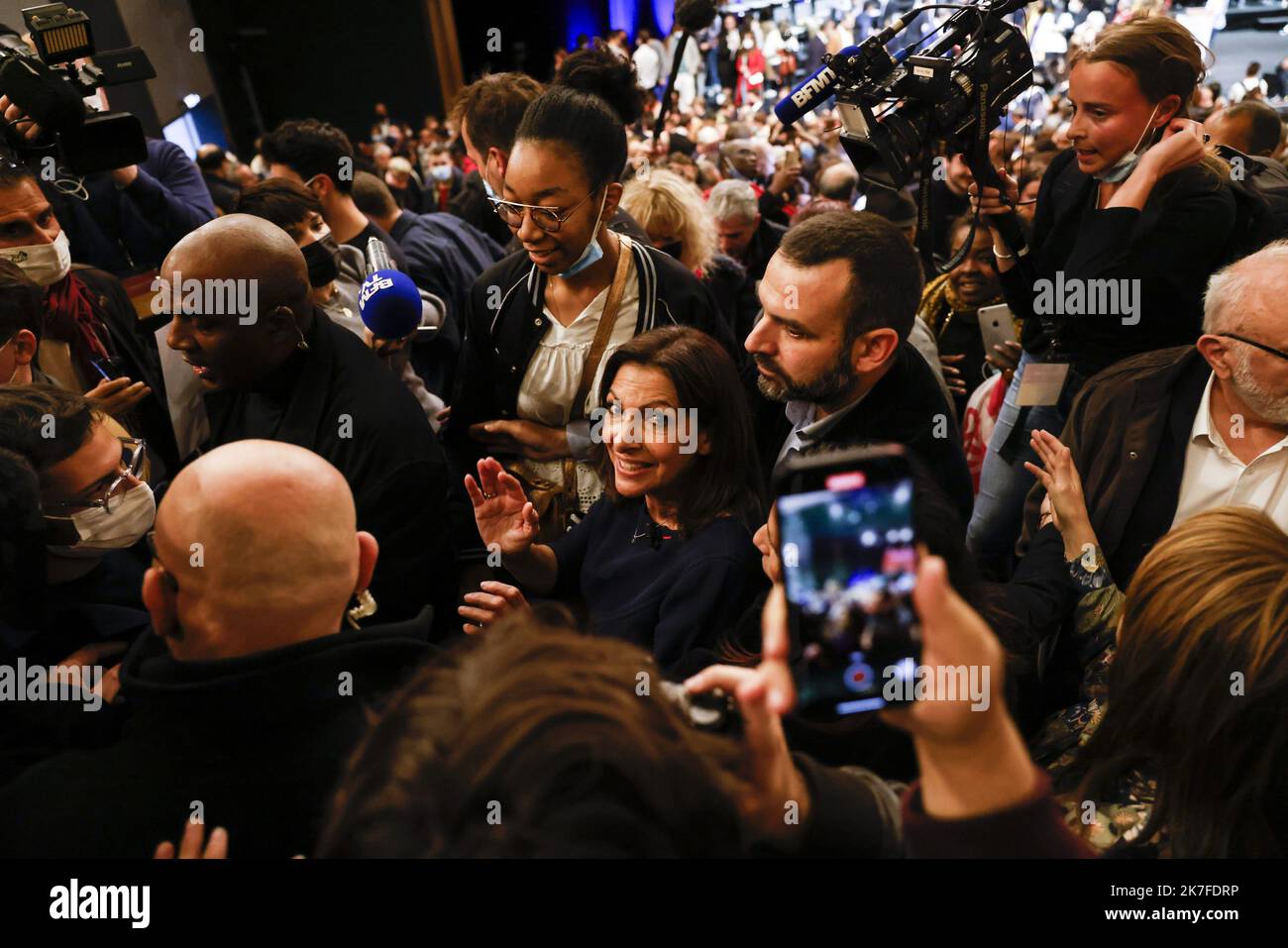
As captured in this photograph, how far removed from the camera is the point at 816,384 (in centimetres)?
183

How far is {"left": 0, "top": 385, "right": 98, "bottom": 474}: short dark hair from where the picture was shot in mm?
1609

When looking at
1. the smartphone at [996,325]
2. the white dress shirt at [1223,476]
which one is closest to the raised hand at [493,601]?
the white dress shirt at [1223,476]

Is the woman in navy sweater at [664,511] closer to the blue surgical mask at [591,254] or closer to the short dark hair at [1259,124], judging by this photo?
the blue surgical mask at [591,254]

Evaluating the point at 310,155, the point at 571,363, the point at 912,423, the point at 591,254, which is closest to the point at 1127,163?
the point at 912,423

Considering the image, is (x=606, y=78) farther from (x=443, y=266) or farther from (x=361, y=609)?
(x=361, y=609)

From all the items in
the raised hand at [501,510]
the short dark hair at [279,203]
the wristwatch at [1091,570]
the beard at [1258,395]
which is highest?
the short dark hair at [279,203]

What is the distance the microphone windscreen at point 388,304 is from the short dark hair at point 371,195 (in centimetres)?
166

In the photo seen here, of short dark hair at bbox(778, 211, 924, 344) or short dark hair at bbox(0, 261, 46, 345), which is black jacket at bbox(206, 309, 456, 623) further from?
short dark hair at bbox(778, 211, 924, 344)

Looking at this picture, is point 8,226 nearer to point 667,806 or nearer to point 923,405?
point 923,405

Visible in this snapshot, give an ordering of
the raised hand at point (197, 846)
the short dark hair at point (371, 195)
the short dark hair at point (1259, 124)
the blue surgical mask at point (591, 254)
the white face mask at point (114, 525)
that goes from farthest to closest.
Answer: the short dark hair at point (371, 195) < the short dark hair at point (1259, 124) < the blue surgical mask at point (591, 254) < the white face mask at point (114, 525) < the raised hand at point (197, 846)

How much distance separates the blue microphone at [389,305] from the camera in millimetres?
2256

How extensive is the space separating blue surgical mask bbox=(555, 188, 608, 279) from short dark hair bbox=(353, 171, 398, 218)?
185cm

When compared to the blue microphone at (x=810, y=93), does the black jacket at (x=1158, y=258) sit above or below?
below

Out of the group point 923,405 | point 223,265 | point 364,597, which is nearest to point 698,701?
point 364,597
